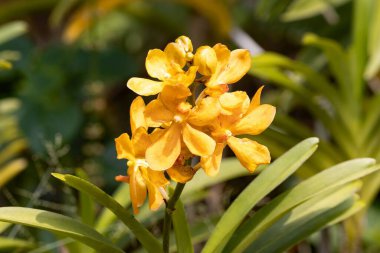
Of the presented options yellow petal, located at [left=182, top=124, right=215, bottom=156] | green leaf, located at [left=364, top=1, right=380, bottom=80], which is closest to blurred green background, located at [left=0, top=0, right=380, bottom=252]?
green leaf, located at [left=364, top=1, right=380, bottom=80]

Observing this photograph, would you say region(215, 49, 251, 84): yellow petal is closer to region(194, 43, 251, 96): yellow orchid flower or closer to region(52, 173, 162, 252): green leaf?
region(194, 43, 251, 96): yellow orchid flower

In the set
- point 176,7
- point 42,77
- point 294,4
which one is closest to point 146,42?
point 176,7

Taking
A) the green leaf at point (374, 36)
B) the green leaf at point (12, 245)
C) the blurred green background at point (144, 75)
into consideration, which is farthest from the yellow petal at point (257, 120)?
the green leaf at point (374, 36)

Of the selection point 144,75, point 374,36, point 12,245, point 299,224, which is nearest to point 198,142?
point 299,224

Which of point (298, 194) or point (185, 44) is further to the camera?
point (298, 194)

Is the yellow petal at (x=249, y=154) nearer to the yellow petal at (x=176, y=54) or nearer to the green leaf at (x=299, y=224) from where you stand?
the yellow petal at (x=176, y=54)

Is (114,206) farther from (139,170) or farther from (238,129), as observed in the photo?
(238,129)
